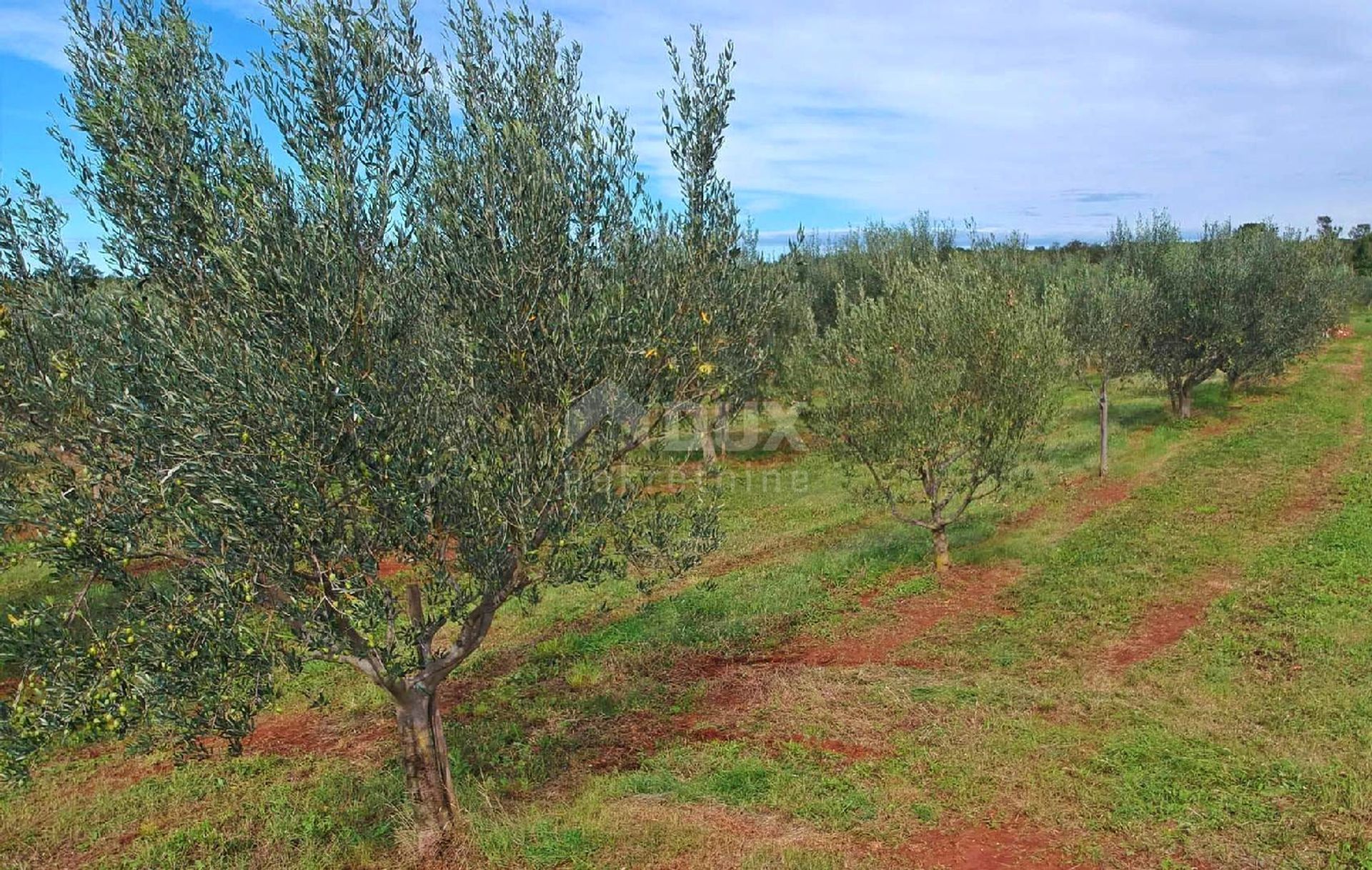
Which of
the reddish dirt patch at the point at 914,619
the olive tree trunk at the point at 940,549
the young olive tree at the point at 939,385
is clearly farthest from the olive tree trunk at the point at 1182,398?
the olive tree trunk at the point at 940,549

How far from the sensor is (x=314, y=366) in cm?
784

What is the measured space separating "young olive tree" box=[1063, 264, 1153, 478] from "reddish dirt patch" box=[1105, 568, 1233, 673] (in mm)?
13511

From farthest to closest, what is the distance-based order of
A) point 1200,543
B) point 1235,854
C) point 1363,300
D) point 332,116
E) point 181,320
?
point 1363,300
point 1200,543
point 1235,854
point 332,116
point 181,320

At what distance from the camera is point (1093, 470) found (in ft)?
109

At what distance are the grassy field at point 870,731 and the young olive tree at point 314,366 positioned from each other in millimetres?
2986

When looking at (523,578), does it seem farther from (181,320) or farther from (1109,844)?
(1109,844)

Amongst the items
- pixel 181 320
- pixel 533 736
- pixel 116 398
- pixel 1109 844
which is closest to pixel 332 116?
pixel 181 320

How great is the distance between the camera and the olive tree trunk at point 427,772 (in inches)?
431

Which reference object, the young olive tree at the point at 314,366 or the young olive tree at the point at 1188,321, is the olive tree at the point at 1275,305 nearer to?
the young olive tree at the point at 1188,321

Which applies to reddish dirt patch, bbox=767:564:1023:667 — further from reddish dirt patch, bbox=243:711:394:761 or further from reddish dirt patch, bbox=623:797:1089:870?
reddish dirt patch, bbox=243:711:394:761

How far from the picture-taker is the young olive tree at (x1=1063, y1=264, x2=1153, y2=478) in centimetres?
3341

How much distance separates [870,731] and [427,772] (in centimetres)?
724

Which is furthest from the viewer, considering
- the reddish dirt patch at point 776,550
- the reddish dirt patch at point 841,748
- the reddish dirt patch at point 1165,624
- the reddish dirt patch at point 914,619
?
the reddish dirt patch at point 776,550

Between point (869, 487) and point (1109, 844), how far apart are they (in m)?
12.9
